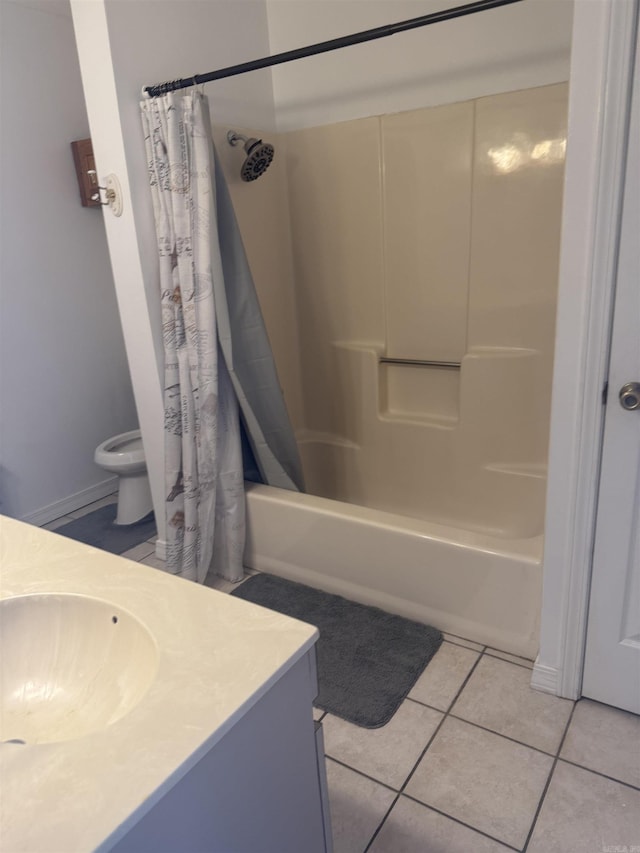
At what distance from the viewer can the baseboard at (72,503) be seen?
301cm

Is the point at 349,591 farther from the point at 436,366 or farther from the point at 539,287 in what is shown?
the point at 539,287

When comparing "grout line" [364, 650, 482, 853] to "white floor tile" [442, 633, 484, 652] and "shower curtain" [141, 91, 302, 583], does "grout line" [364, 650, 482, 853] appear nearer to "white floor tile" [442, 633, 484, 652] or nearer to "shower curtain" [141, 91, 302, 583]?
"white floor tile" [442, 633, 484, 652]

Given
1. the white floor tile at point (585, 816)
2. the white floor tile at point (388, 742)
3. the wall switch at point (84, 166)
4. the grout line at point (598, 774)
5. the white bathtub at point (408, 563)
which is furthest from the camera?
the wall switch at point (84, 166)

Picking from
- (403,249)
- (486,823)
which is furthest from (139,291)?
(486,823)

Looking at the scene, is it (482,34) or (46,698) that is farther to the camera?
(482,34)

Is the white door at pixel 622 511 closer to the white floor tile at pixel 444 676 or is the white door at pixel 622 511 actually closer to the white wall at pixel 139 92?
the white floor tile at pixel 444 676

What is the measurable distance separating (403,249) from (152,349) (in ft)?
3.62

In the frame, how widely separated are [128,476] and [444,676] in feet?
5.69

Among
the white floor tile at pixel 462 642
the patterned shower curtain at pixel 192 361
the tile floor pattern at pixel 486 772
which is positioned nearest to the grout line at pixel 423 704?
the tile floor pattern at pixel 486 772

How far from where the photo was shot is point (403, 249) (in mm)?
2516

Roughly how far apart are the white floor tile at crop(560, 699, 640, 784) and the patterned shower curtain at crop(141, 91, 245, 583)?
1.29 metres

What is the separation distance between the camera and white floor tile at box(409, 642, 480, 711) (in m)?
1.77

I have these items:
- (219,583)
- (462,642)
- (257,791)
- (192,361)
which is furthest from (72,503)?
(257,791)

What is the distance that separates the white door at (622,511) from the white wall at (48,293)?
2.52 meters
